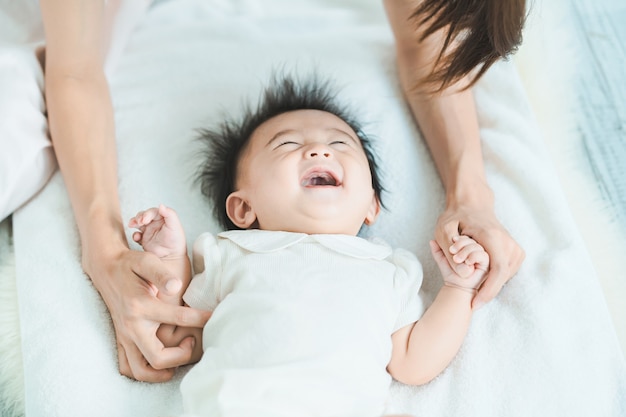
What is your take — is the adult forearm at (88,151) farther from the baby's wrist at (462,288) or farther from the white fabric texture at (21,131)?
the baby's wrist at (462,288)

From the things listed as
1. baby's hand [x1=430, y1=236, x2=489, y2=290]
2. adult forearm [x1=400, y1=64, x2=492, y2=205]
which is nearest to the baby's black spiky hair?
adult forearm [x1=400, y1=64, x2=492, y2=205]

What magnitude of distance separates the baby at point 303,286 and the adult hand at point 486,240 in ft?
0.06

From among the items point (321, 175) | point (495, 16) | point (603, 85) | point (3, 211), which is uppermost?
point (495, 16)

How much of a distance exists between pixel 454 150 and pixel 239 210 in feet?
1.44

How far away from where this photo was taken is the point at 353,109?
1646mm

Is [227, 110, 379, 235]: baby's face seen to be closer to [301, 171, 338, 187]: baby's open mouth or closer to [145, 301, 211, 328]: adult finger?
[301, 171, 338, 187]: baby's open mouth

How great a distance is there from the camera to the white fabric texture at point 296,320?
1088 mm

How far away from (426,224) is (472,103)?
0.30 m

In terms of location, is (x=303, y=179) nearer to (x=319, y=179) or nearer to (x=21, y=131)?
(x=319, y=179)

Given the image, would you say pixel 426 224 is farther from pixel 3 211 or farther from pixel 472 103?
pixel 3 211

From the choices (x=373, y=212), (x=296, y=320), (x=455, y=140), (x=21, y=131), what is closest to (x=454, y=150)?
(x=455, y=140)

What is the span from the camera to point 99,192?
4.42 ft

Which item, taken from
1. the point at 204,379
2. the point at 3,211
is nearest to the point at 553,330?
the point at 204,379

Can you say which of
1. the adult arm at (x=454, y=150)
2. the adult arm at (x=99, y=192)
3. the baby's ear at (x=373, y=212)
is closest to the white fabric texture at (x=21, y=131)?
the adult arm at (x=99, y=192)
